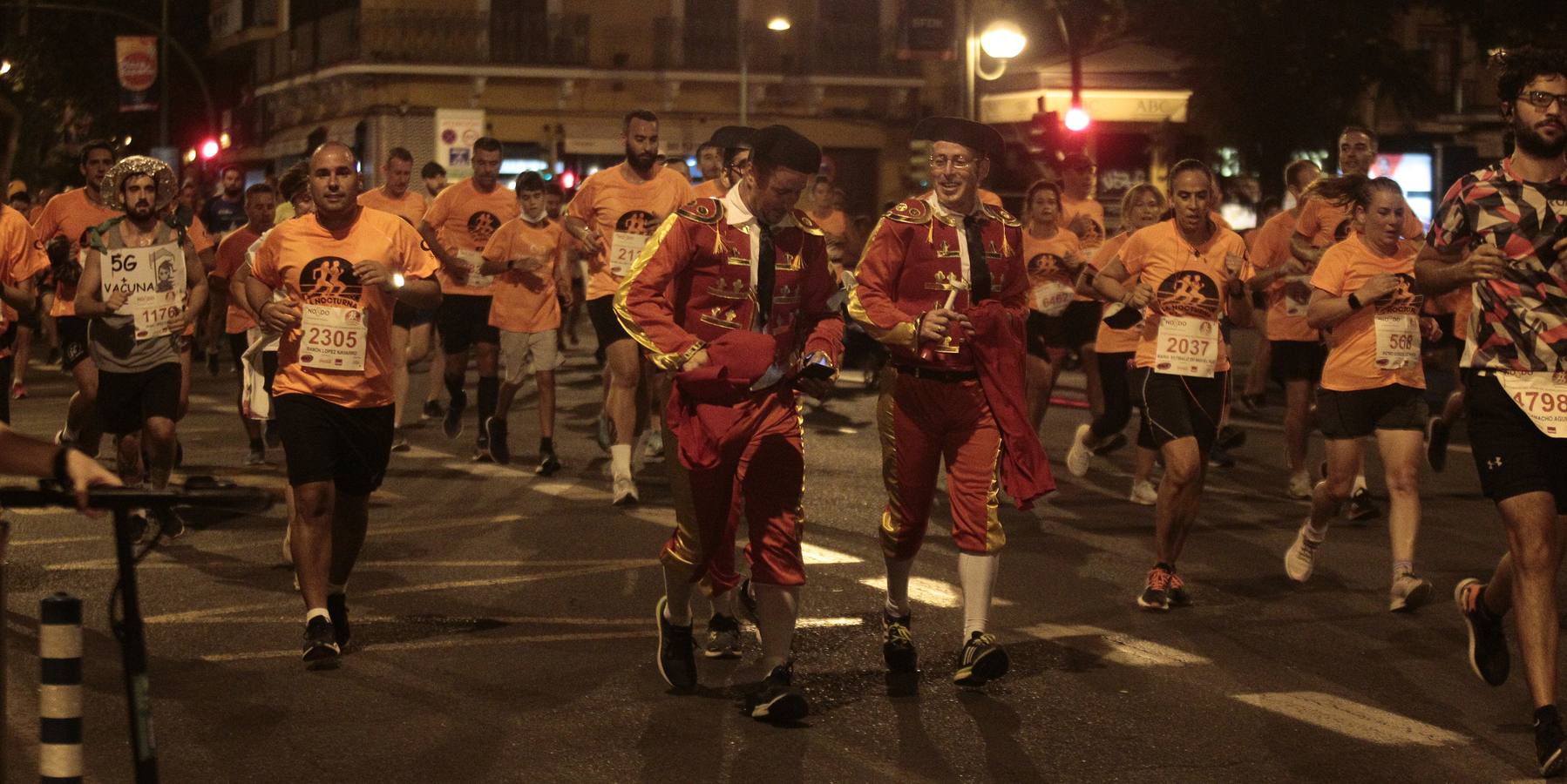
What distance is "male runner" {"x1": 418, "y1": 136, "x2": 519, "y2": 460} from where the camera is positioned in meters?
14.6

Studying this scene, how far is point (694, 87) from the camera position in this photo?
47812 millimetres

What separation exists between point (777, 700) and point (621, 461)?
531 centimetres

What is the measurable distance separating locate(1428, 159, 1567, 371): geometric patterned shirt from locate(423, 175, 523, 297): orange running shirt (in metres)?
9.60

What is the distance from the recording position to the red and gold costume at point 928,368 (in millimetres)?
7469

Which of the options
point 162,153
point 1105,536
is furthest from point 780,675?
point 162,153

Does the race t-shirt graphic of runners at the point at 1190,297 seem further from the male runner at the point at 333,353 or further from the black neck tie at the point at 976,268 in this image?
the male runner at the point at 333,353

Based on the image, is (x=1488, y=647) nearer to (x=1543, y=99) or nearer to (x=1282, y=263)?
(x=1543, y=99)

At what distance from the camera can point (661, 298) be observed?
6801mm

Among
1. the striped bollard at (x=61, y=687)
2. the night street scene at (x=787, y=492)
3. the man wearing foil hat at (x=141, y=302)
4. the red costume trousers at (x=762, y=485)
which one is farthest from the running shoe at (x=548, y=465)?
the striped bollard at (x=61, y=687)

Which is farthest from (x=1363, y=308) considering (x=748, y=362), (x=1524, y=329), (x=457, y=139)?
(x=457, y=139)

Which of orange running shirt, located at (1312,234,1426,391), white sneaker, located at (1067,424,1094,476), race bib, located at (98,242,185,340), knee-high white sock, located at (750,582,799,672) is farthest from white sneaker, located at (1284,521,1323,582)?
race bib, located at (98,242,185,340)

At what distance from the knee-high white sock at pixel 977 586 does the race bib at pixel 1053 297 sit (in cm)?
628

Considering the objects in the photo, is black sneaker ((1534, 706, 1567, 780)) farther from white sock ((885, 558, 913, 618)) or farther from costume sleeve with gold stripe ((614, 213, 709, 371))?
costume sleeve with gold stripe ((614, 213, 709, 371))

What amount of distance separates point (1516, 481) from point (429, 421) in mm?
11466
